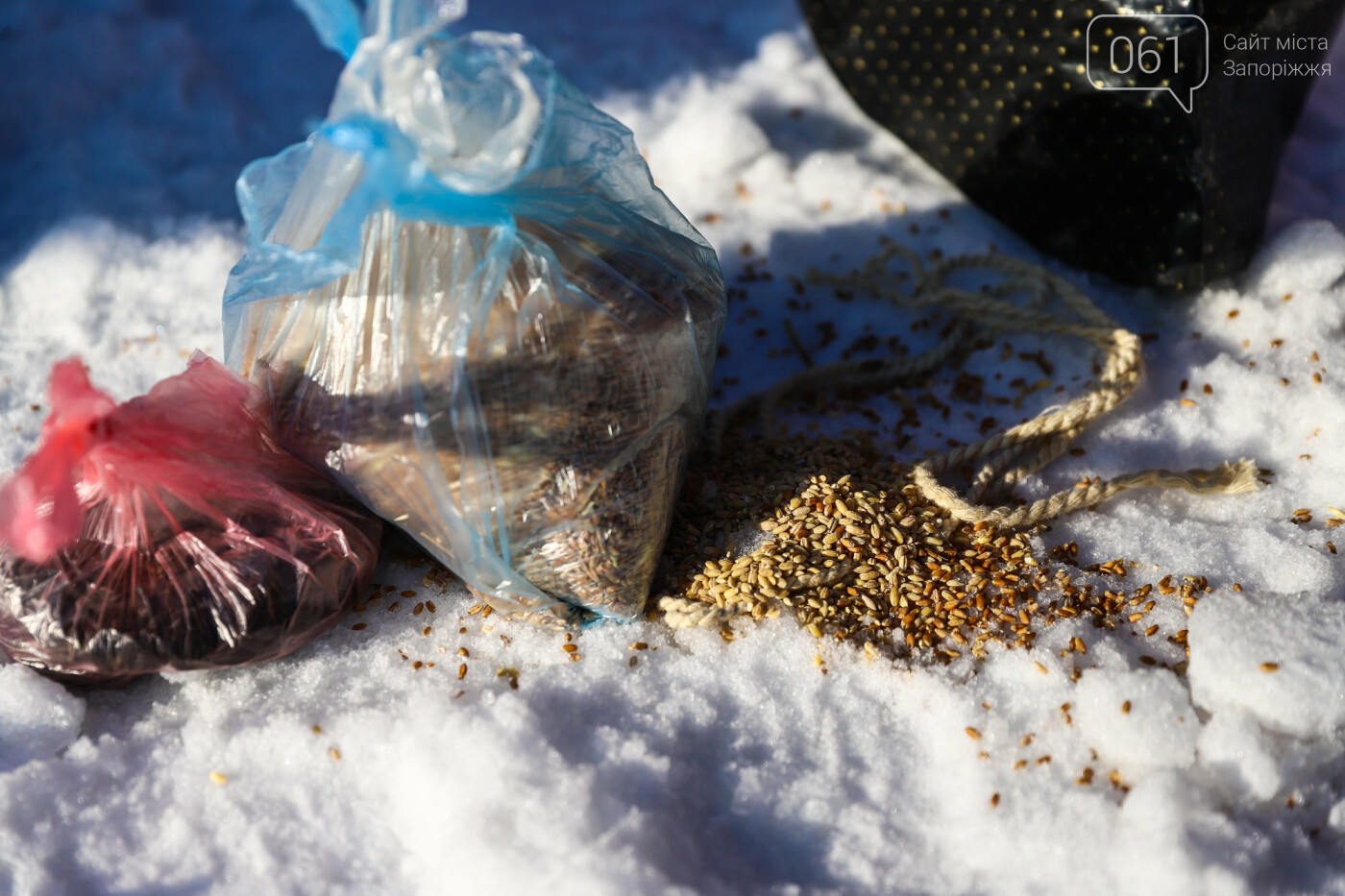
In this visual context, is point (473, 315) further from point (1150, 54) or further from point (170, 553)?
point (1150, 54)

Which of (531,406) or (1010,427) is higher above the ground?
(531,406)

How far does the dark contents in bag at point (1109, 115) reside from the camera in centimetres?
152

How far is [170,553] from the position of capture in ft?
3.58

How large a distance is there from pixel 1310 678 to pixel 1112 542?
0.97ft

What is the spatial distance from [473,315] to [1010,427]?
897 millimetres

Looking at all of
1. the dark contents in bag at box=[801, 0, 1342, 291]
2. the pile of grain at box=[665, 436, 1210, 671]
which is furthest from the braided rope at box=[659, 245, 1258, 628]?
the dark contents in bag at box=[801, 0, 1342, 291]

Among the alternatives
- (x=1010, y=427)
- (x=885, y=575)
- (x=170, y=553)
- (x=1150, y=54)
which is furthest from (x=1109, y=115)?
(x=170, y=553)

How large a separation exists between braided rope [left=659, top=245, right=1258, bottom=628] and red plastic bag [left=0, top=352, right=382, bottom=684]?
457mm

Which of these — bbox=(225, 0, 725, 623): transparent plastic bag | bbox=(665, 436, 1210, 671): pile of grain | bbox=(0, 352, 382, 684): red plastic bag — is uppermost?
bbox=(225, 0, 725, 623): transparent plastic bag

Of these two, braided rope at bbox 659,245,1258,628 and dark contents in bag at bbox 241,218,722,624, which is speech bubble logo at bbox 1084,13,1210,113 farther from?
dark contents in bag at bbox 241,218,722,624

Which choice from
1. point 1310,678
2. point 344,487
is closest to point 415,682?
point 344,487

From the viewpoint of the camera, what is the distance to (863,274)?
177 centimetres

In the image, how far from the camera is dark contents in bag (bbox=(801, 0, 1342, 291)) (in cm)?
152

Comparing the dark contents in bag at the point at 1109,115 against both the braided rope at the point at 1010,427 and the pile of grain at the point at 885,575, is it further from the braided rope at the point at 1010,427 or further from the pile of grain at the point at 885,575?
the pile of grain at the point at 885,575
